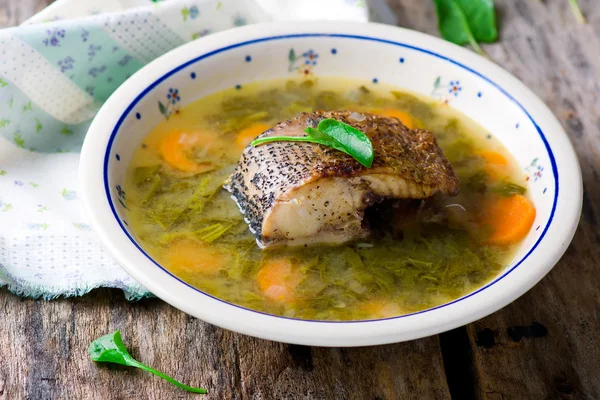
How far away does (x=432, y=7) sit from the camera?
4.91 m

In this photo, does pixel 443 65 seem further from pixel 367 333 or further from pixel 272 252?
pixel 367 333

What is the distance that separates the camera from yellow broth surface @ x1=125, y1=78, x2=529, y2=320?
2.94 meters

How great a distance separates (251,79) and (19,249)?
4.97 ft

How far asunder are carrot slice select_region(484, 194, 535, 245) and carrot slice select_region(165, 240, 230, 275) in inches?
46.4

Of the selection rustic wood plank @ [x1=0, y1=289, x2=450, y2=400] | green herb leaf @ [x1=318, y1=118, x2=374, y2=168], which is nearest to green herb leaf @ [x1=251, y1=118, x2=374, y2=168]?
green herb leaf @ [x1=318, y1=118, x2=374, y2=168]

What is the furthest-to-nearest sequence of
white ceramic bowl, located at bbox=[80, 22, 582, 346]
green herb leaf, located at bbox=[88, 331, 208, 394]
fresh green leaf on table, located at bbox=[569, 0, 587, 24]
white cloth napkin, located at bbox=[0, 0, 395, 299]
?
fresh green leaf on table, located at bbox=[569, 0, 587, 24] → white cloth napkin, located at bbox=[0, 0, 395, 299] → green herb leaf, located at bbox=[88, 331, 208, 394] → white ceramic bowl, located at bbox=[80, 22, 582, 346]

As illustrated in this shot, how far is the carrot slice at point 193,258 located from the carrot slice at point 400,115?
4.20 ft

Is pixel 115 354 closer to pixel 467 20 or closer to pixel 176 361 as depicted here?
pixel 176 361

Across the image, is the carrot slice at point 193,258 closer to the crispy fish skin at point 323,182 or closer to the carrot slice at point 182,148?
the crispy fish skin at point 323,182

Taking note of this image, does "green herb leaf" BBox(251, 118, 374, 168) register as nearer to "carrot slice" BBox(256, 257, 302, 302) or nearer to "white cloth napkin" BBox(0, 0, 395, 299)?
"carrot slice" BBox(256, 257, 302, 302)

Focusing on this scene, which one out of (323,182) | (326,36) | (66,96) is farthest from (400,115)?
(66,96)

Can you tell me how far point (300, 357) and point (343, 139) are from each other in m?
0.90

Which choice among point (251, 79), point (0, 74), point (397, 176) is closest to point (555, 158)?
point (397, 176)

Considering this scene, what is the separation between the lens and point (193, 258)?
9.97 ft
